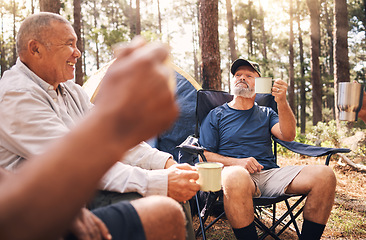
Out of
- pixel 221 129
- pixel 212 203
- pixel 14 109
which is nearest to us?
pixel 14 109

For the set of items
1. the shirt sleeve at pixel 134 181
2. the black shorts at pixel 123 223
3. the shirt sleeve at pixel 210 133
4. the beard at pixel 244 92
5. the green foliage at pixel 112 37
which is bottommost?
the shirt sleeve at pixel 210 133

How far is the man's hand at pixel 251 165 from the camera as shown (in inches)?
85.3

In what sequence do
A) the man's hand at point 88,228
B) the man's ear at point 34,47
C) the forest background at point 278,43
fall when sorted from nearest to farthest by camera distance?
the man's hand at point 88,228 → the man's ear at point 34,47 → the forest background at point 278,43

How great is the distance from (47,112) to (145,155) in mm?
662

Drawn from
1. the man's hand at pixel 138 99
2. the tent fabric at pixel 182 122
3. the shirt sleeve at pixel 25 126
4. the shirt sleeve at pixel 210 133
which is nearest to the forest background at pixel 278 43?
the man's hand at pixel 138 99

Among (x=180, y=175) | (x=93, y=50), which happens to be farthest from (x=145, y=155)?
(x=93, y=50)

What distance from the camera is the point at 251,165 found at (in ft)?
7.13

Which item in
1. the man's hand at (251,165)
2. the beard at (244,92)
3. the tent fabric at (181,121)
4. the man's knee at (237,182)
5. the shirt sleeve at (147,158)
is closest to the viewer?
the shirt sleeve at (147,158)

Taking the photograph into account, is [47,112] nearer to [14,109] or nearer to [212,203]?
[14,109]

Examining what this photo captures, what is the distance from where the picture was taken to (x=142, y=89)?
53 centimetres

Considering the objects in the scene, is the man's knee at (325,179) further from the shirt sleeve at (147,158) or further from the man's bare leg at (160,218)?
the man's bare leg at (160,218)

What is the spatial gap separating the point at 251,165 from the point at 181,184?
3.17 ft

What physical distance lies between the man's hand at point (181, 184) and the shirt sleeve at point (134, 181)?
0.03m

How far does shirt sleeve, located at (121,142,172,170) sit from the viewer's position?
173 cm
